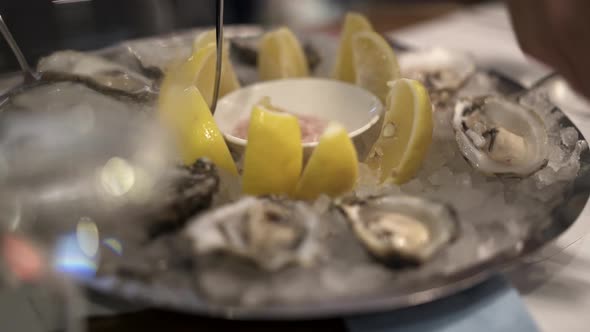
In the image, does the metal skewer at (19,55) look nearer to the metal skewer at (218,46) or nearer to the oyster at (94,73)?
the oyster at (94,73)

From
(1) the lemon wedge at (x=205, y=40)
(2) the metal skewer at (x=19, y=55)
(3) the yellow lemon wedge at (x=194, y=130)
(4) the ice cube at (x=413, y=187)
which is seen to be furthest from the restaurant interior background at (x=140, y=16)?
(4) the ice cube at (x=413, y=187)

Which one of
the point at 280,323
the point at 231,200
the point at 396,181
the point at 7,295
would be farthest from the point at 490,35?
the point at 7,295

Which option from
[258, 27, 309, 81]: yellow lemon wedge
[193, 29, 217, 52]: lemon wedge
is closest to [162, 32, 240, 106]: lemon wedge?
[193, 29, 217, 52]: lemon wedge

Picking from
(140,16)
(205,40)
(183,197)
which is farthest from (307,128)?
(140,16)

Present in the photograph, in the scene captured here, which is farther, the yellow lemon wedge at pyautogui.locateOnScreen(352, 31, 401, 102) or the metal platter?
the yellow lemon wedge at pyautogui.locateOnScreen(352, 31, 401, 102)

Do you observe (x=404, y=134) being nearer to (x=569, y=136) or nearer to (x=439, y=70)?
(x=569, y=136)

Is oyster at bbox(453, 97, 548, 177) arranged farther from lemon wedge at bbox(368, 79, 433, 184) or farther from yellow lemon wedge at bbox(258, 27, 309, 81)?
yellow lemon wedge at bbox(258, 27, 309, 81)

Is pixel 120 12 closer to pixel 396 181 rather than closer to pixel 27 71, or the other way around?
pixel 27 71
